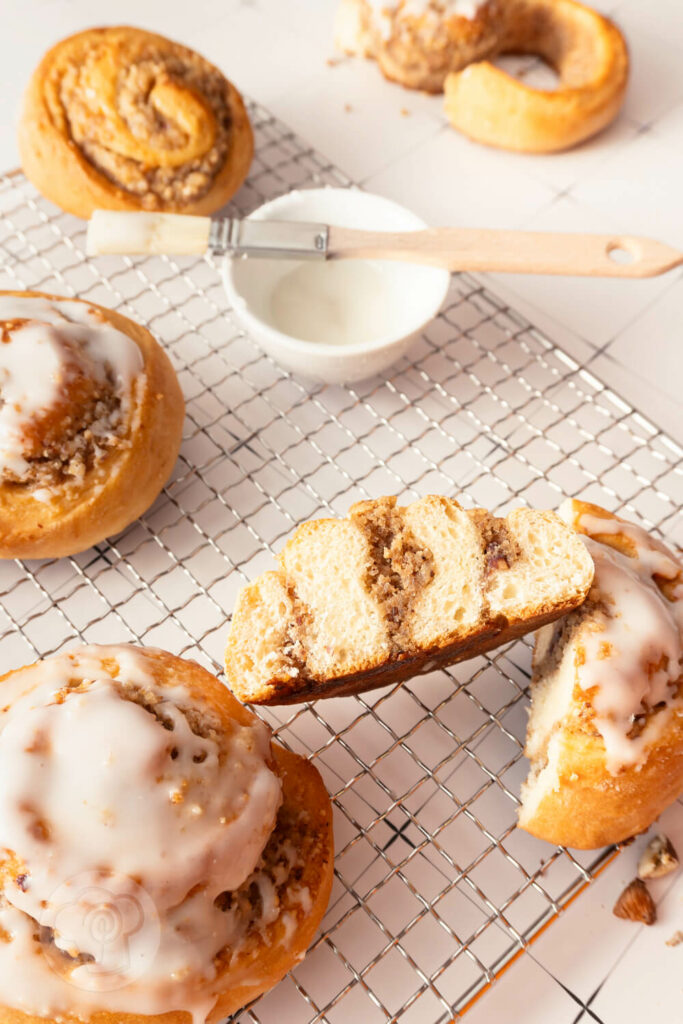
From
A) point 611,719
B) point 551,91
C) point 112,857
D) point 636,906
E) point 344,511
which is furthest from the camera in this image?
point 551,91

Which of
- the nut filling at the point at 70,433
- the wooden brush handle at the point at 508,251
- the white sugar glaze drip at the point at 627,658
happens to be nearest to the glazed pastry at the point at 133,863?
the nut filling at the point at 70,433

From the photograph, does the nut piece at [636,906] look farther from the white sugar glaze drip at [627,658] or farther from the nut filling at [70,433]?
the nut filling at [70,433]

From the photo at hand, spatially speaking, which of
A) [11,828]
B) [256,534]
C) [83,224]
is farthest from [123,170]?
[11,828]

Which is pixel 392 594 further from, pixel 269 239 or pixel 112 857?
pixel 269 239

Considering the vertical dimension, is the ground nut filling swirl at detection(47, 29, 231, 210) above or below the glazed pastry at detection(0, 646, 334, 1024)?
above

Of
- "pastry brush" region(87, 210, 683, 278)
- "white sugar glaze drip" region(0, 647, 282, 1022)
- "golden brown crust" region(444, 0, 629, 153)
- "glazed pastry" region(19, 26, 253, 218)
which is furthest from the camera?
"golden brown crust" region(444, 0, 629, 153)

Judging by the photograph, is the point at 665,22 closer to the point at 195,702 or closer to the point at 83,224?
the point at 83,224

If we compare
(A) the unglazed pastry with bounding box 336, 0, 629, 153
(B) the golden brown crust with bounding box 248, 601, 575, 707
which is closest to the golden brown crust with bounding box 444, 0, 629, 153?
(A) the unglazed pastry with bounding box 336, 0, 629, 153

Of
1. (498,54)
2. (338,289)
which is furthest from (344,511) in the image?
(498,54)

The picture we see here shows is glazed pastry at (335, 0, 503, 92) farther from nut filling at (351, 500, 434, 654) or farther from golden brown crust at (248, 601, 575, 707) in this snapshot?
golden brown crust at (248, 601, 575, 707)
